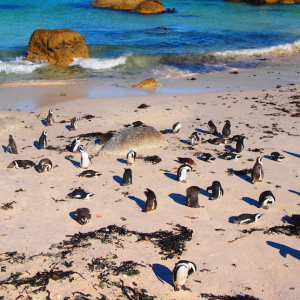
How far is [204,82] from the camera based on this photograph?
62.8ft

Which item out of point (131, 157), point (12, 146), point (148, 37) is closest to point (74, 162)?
point (131, 157)

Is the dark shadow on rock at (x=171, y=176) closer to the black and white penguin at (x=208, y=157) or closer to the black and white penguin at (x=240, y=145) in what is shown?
the black and white penguin at (x=208, y=157)

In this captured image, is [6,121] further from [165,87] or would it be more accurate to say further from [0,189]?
[165,87]

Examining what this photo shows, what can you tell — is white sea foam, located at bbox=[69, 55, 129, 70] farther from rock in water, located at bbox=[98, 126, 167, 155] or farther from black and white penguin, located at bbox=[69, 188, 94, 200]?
black and white penguin, located at bbox=[69, 188, 94, 200]

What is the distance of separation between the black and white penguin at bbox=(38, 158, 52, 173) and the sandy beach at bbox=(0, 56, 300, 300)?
0.14 m

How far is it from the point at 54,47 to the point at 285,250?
19331 mm

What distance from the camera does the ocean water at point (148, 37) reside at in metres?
22.2

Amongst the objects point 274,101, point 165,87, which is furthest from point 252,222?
point 165,87

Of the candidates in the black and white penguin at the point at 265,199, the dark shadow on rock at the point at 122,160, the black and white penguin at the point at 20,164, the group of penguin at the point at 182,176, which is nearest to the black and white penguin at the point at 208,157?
the group of penguin at the point at 182,176

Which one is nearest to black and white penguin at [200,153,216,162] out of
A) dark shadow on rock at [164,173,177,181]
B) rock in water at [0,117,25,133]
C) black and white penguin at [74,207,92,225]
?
dark shadow on rock at [164,173,177,181]

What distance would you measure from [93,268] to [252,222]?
2.85m

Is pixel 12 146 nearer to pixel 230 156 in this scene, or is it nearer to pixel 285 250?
pixel 230 156

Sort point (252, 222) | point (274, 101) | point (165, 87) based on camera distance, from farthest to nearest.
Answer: point (165, 87) → point (274, 101) → point (252, 222)

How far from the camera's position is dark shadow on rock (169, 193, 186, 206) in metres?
8.02
